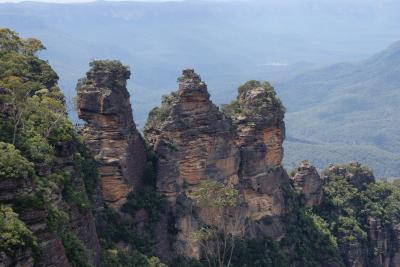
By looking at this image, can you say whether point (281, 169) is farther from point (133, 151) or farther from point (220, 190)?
point (133, 151)

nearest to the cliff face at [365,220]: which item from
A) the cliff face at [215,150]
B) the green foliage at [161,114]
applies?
the cliff face at [215,150]

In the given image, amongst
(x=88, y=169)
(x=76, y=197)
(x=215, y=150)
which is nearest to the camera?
(x=76, y=197)

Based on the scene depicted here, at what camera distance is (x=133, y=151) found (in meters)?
39.2

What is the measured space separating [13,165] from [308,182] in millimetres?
32889

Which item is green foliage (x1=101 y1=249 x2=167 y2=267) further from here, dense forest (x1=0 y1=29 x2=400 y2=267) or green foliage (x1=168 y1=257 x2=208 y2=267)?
green foliage (x1=168 y1=257 x2=208 y2=267)

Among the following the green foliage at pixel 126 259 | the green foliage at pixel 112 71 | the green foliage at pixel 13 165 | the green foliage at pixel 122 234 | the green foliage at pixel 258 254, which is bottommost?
the green foliage at pixel 258 254

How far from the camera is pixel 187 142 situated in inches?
1682

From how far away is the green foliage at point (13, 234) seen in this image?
21.3 meters

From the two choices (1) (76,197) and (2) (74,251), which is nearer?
(2) (74,251)

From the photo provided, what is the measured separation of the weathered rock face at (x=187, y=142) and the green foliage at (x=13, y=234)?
18.4 m

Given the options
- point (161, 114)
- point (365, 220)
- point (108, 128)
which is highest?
point (161, 114)

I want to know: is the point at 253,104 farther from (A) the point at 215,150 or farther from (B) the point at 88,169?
(B) the point at 88,169

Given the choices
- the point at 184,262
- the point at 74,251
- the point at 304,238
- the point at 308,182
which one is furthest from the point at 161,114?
the point at 74,251

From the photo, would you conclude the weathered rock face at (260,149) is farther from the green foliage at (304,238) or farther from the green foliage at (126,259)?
the green foliage at (126,259)
